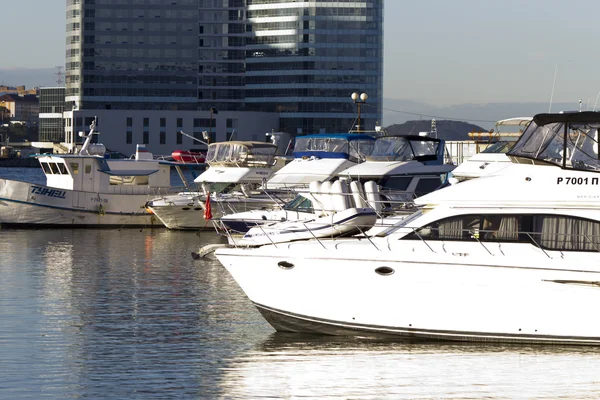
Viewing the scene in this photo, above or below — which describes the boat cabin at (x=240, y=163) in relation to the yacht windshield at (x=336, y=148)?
below

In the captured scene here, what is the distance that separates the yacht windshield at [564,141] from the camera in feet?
58.0

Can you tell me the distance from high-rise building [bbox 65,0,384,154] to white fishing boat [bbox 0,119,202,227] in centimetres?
13923

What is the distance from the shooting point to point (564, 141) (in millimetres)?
17672

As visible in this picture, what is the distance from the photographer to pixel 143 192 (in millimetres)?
46406

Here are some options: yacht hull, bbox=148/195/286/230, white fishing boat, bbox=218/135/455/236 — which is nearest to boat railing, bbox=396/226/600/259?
white fishing boat, bbox=218/135/455/236

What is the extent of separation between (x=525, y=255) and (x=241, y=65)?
591ft

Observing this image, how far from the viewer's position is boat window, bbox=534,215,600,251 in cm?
1698

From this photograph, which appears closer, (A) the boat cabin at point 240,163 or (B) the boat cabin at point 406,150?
(B) the boat cabin at point 406,150

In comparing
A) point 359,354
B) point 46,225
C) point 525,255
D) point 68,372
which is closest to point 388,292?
point 359,354

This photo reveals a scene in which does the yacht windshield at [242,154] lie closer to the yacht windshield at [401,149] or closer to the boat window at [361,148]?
the boat window at [361,148]

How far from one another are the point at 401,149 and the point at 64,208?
1438cm

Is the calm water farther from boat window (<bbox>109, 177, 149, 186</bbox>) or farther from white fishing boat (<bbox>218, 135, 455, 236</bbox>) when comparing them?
boat window (<bbox>109, 177, 149, 186</bbox>)

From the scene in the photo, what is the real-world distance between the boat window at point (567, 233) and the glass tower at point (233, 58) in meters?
170

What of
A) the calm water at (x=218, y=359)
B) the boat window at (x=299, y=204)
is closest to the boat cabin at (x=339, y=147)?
the boat window at (x=299, y=204)
